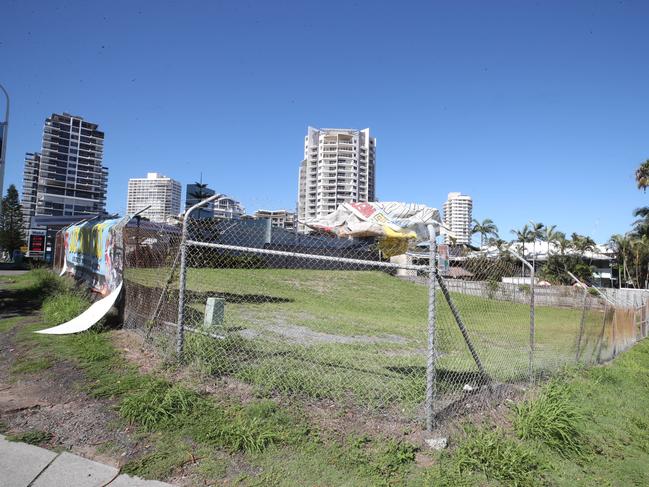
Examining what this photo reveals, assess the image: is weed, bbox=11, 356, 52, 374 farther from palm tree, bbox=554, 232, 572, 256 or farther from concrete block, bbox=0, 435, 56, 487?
palm tree, bbox=554, 232, 572, 256

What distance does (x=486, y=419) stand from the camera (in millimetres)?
4082

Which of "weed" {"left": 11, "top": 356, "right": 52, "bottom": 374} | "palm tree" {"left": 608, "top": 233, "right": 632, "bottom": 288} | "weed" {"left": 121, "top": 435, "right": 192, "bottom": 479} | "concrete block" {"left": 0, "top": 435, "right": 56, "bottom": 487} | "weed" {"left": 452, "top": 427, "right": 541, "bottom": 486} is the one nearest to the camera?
"concrete block" {"left": 0, "top": 435, "right": 56, "bottom": 487}

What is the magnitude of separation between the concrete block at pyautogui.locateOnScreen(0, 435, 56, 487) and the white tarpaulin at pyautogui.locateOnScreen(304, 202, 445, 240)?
3.69 metres

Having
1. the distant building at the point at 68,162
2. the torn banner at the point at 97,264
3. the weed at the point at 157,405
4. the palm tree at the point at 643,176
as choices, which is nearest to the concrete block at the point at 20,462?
the weed at the point at 157,405

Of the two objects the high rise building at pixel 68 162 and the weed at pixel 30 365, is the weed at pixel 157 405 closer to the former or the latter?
the weed at pixel 30 365

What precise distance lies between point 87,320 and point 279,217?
3.17 m

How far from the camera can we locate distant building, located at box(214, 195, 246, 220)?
5691 millimetres

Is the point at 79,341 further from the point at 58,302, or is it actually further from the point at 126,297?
the point at 58,302

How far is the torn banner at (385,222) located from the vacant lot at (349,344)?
1042mm

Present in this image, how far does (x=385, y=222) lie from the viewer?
5.92 metres

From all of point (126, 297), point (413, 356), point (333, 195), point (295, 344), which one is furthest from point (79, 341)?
point (333, 195)

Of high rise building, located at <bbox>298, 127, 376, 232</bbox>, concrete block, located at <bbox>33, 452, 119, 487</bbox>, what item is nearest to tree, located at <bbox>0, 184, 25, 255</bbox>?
high rise building, located at <bbox>298, 127, 376, 232</bbox>

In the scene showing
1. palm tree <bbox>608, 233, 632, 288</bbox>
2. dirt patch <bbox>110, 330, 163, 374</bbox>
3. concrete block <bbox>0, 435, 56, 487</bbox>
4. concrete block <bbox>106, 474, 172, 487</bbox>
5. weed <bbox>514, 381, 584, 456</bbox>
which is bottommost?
concrete block <bbox>106, 474, 172, 487</bbox>

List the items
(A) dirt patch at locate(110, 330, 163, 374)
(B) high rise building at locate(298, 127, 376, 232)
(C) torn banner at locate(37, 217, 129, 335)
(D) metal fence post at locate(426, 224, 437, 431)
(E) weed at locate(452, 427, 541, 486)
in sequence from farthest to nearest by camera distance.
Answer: (B) high rise building at locate(298, 127, 376, 232)
(C) torn banner at locate(37, 217, 129, 335)
(A) dirt patch at locate(110, 330, 163, 374)
(D) metal fence post at locate(426, 224, 437, 431)
(E) weed at locate(452, 427, 541, 486)
